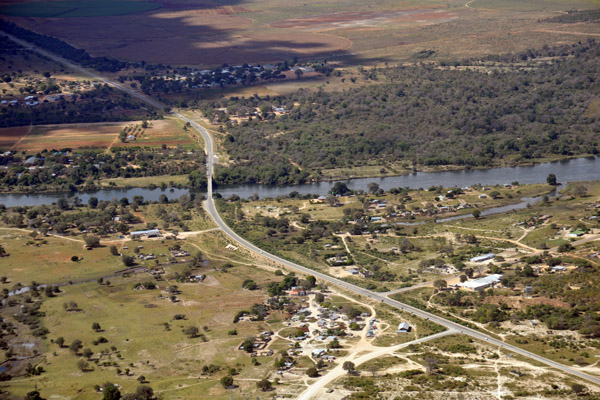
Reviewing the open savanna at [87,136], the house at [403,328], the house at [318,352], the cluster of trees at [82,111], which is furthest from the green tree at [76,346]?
the cluster of trees at [82,111]

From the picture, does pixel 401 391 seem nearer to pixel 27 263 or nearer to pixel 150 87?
pixel 27 263

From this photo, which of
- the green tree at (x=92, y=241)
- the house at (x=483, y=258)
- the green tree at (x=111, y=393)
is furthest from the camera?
the green tree at (x=92, y=241)

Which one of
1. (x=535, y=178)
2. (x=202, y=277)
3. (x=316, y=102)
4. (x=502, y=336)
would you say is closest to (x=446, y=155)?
(x=535, y=178)

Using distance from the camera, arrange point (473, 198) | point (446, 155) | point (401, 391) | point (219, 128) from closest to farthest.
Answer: point (401, 391), point (473, 198), point (446, 155), point (219, 128)

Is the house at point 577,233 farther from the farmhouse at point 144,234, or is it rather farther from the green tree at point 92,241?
the green tree at point 92,241

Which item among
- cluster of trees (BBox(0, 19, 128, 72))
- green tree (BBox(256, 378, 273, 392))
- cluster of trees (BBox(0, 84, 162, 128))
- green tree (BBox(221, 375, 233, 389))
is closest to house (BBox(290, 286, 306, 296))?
green tree (BBox(221, 375, 233, 389))

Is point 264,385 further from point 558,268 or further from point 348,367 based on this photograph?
point 558,268
